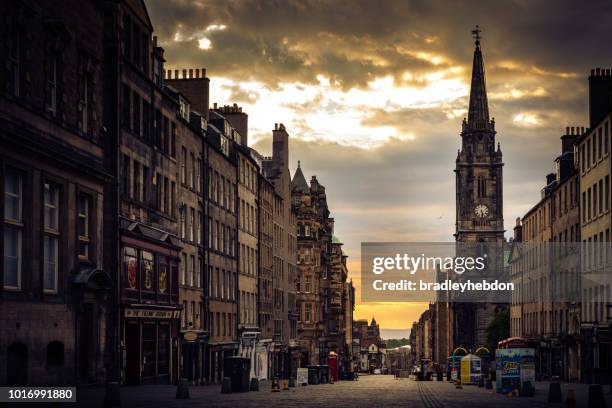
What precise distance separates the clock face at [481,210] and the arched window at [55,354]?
143591 mm

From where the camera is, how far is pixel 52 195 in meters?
37.4

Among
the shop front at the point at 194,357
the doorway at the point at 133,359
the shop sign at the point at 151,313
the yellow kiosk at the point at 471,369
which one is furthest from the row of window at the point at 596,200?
the doorway at the point at 133,359

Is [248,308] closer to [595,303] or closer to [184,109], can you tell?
[184,109]

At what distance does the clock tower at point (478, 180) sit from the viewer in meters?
176

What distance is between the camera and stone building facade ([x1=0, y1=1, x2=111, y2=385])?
33750 millimetres

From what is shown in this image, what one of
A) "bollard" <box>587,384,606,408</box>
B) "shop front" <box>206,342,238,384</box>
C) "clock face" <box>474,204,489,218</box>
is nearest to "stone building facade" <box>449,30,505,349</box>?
"clock face" <box>474,204,489,218</box>

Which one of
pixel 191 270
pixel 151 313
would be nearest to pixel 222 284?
pixel 191 270

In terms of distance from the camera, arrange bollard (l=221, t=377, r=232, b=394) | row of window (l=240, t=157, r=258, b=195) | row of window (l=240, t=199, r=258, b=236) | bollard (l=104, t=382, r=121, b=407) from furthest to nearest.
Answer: row of window (l=240, t=199, r=258, b=236)
row of window (l=240, t=157, r=258, b=195)
bollard (l=221, t=377, r=232, b=394)
bollard (l=104, t=382, r=121, b=407)

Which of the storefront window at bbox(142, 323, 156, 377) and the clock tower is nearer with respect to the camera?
the storefront window at bbox(142, 323, 156, 377)

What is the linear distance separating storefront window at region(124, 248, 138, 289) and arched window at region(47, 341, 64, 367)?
27.5 feet

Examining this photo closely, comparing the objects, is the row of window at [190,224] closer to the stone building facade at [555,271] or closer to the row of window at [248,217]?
the row of window at [248,217]

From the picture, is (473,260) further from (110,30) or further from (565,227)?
(110,30)

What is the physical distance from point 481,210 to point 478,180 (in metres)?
5.19

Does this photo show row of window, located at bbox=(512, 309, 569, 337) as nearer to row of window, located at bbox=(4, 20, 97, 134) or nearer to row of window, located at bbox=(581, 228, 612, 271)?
row of window, located at bbox=(581, 228, 612, 271)
